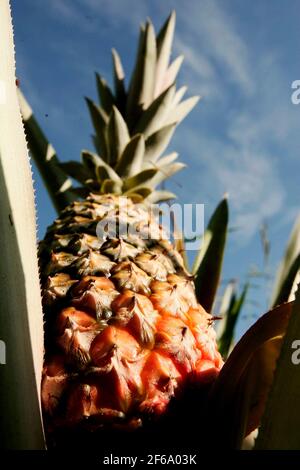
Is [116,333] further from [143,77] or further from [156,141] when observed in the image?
[143,77]

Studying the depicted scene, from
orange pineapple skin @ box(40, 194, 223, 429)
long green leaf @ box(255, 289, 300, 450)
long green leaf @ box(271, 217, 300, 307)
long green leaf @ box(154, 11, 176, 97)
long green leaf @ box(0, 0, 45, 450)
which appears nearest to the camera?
long green leaf @ box(255, 289, 300, 450)

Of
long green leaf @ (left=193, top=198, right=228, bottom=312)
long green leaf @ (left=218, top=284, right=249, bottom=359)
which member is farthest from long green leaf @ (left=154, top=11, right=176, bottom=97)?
long green leaf @ (left=218, top=284, right=249, bottom=359)

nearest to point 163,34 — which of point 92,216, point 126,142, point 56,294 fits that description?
point 126,142

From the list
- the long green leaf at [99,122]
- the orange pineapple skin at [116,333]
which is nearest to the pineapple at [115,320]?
the orange pineapple skin at [116,333]

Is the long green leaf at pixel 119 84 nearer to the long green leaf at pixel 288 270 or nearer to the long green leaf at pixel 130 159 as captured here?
the long green leaf at pixel 130 159

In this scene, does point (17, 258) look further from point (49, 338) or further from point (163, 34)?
point (163, 34)

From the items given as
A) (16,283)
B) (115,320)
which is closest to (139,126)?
(115,320)

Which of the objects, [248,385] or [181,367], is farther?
[181,367]

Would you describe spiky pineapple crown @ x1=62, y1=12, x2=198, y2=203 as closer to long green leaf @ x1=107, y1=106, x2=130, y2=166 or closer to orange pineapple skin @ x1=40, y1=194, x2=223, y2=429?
long green leaf @ x1=107, y1=106, x2=130, y2=166
